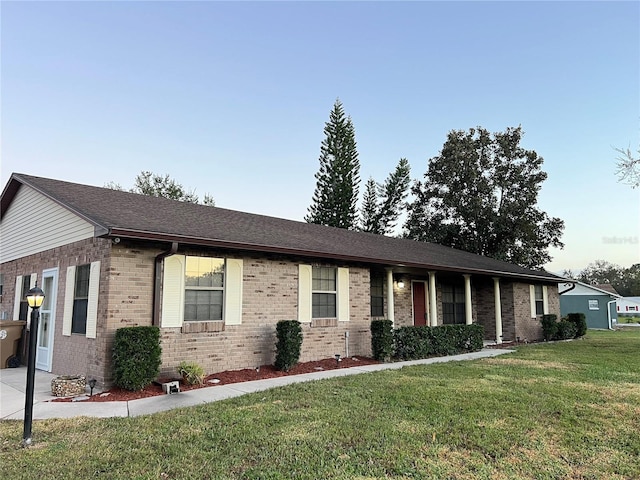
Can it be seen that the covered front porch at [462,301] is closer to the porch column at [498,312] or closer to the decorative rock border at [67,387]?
the porch column at [498,312]

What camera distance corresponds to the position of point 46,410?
552cm

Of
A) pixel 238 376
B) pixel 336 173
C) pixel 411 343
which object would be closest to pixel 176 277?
pixel 238 376

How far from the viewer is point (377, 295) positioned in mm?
12961

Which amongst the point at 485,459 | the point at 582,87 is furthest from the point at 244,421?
the point at 582,87

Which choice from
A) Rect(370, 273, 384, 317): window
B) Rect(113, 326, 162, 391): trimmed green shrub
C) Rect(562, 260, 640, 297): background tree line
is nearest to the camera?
Rect(113, 326, 162, 391): trimmed green shrub

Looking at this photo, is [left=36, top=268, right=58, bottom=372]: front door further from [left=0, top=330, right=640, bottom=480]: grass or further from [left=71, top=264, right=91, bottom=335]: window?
[left=0, top=330, right=640, bottom=480]: grass

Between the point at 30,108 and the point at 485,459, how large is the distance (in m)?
14.6

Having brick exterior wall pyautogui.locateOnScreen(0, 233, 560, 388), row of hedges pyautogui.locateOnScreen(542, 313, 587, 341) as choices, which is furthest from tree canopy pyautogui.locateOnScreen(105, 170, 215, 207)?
row of hedges pyautogui.locateOnScreen(542, 313, 587, 341)

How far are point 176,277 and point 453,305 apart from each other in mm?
10827

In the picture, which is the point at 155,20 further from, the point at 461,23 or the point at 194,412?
the point at 194,412

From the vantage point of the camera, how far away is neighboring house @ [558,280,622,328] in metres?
29.8

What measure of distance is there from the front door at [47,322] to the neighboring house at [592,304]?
99.9 feet

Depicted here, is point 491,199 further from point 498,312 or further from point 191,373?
point 191,373

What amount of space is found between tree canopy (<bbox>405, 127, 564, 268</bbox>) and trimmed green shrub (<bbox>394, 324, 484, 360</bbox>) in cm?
1622
